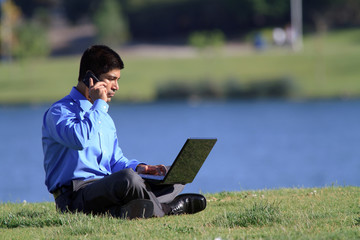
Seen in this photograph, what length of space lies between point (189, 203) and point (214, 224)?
813mm

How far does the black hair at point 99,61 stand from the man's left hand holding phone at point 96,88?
41 mm

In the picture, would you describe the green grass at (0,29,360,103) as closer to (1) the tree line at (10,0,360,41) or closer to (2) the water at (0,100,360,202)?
(2) the water at (0,100,360,202)

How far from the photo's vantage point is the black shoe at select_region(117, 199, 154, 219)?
18.7 feet

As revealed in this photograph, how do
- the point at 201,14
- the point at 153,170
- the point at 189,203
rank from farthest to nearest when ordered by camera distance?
1. the point at 201,14
2. the point at 189,203
3. the point at 153,170

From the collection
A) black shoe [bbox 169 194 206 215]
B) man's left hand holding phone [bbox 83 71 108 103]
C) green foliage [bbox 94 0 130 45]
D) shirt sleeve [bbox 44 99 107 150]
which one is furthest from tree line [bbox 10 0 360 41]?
shirt sleeve [bbox 44 99 107 150]

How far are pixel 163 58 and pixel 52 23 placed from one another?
35.6 metres

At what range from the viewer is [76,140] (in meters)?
5.47

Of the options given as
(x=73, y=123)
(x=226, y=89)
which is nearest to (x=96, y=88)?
(x=73, y=123)

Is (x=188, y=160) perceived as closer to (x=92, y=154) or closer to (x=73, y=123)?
(x=92, y=154)

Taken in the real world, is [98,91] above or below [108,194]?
above

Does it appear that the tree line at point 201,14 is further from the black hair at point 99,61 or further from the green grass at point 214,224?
the black hair at point 99,61

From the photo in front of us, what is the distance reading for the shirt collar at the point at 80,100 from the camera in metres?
5.94

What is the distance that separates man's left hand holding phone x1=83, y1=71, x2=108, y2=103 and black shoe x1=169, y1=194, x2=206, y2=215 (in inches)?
45.9

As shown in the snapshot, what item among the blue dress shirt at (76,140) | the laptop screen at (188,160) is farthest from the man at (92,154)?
the laptop screen at (188,160)
